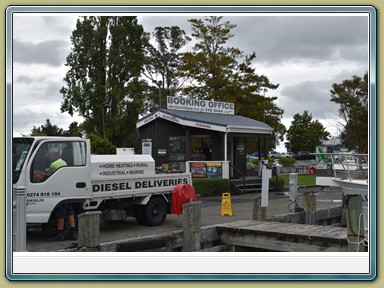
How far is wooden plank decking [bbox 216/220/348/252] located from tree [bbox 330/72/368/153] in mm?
14531

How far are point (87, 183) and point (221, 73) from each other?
27787 millimetres

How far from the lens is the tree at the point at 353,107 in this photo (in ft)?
91.6

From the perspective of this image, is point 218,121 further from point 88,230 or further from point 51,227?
point 88,230

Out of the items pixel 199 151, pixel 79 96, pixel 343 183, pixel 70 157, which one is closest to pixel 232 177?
pixel 199 151

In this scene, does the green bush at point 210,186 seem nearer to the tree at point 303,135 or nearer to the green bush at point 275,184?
the green bush at point 275,184

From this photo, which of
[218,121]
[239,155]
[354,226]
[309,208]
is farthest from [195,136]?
[354,226]

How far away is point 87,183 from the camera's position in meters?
12.6

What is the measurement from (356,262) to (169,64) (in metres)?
38.0

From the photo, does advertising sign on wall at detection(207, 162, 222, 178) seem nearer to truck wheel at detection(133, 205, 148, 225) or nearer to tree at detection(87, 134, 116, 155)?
tree at detection(87, 134, 116, 155)

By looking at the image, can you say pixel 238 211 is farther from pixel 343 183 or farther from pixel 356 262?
pixel 356 262

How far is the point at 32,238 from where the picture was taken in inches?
486

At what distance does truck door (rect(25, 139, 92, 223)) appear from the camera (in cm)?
1179

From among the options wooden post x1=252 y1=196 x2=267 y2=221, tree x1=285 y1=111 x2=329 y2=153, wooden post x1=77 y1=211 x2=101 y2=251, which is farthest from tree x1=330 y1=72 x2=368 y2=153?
tree x1=285 y1=111 x2=329 y2=153

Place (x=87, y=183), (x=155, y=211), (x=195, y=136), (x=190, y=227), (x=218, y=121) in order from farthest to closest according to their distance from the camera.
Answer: (x=218, y=121)
(x=195, y=136)
(x=155, y=211)
(x=87, y=183)
(x=190, y=227)
